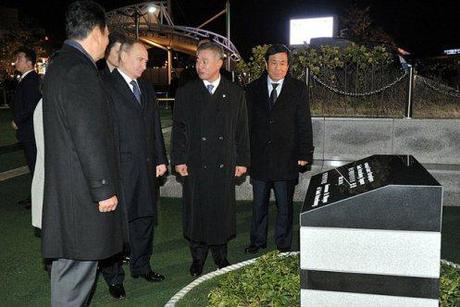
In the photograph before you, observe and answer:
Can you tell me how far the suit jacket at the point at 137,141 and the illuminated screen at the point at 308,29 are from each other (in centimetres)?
2648

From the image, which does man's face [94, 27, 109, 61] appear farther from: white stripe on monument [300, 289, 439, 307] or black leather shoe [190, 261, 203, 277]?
black leather shoe [190, 261, 203, 277]

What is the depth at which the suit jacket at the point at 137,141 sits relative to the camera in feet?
14.2

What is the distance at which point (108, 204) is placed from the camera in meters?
3.18

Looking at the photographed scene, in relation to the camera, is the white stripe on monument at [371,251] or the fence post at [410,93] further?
the fence post at [410,93]

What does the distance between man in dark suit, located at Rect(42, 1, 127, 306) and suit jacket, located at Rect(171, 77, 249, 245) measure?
1.38 meters

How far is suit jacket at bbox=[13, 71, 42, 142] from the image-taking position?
6688 mm

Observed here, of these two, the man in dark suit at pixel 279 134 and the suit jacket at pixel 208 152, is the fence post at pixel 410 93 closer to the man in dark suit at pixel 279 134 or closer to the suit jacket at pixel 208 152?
the man in dark suit at pixel 279 134

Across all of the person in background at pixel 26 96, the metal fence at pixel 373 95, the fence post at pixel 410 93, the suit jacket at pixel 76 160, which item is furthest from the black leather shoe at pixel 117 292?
the fence post at pixel 410 93

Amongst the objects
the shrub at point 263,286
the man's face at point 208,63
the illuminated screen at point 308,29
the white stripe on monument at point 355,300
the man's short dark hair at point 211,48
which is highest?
the illuminated screen at point 308,29

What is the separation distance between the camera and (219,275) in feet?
15.4

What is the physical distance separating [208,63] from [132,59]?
64 centimetres

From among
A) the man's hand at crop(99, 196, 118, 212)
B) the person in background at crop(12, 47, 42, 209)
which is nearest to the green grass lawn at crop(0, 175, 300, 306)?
the person in background at crop(12, 47, 42, 209)

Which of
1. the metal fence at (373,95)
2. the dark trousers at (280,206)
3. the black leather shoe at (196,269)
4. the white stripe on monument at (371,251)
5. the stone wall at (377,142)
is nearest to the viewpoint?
the white stripe on monument at (371,251)

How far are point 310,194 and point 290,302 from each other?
2.31 feet
